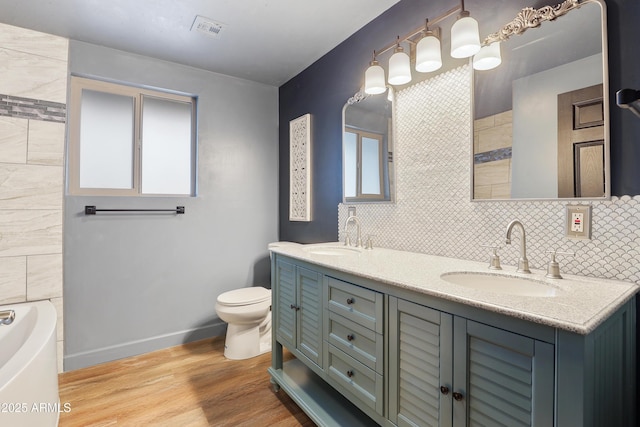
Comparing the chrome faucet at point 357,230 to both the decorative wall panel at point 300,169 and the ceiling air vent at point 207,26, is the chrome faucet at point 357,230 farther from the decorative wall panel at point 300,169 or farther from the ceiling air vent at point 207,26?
the ceiling air vent at point 207,26

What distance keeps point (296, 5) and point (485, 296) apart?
1.91 meters

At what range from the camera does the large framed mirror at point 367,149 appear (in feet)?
6.42

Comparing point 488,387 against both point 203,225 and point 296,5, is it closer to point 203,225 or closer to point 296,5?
point 296,5

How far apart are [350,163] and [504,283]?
1289 millimetres

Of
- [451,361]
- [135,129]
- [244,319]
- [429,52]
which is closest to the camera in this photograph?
[451,361]

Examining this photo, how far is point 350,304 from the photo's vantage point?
1.38m

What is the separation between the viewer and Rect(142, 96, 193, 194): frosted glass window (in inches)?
103

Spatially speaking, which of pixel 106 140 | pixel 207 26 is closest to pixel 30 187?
pixel 106 140

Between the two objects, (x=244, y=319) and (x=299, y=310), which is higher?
(x=299, y=310)

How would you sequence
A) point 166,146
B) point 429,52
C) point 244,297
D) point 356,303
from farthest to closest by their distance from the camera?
point 166,146
point 244,297
point 429,52
point 356,303

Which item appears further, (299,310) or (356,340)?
(299,310)

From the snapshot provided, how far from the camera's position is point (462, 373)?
0.95m

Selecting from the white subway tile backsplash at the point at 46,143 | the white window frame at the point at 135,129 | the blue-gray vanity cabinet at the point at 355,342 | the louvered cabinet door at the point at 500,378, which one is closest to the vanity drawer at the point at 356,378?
the blue-gray vanity cabinet at the point at 355,342

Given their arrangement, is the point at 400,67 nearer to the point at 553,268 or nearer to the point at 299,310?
the point at 553,268
